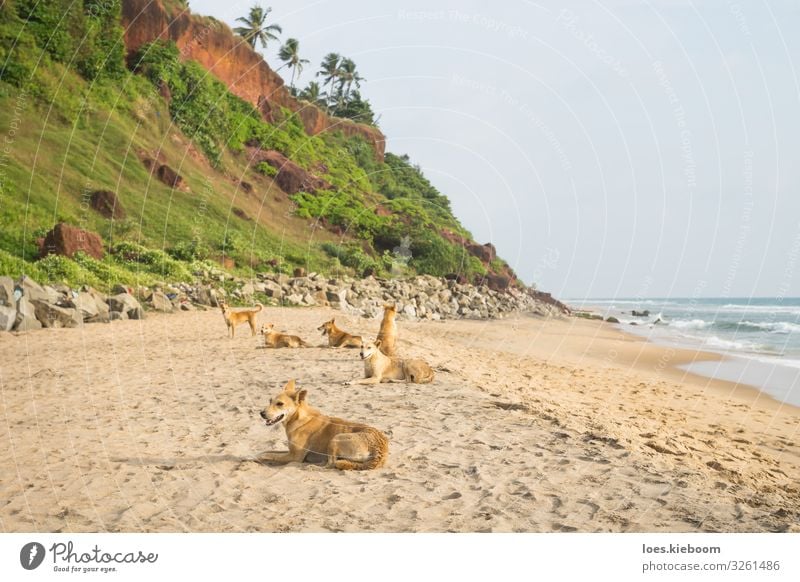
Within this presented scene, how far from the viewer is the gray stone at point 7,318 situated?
17462 mm

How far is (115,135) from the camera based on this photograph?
3859 centimetres

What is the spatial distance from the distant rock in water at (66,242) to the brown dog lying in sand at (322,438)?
21978mm

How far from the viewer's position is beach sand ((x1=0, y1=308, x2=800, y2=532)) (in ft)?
19.7

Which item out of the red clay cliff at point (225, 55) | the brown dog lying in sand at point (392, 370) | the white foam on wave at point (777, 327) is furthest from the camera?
the red clay cliff at point (225, 55)

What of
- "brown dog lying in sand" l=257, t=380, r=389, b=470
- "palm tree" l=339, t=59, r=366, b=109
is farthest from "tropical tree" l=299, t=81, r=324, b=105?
"brown dog lying in sand" l=257, t=380, r=389, b=470

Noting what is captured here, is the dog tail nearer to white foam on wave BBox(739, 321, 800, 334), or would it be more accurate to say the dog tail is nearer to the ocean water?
the ocean water

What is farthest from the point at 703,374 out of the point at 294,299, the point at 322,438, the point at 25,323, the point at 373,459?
the point at 25,323

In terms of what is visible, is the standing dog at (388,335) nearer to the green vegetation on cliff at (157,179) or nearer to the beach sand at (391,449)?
the beach sand at (391,449)

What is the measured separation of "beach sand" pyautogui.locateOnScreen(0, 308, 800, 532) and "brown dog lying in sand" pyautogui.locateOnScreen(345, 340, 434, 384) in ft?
0.95

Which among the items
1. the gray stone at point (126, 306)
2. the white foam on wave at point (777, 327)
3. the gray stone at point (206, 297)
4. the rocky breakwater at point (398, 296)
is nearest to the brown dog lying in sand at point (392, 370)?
the gray stone at point (126, 306)

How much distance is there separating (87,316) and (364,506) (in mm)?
17170

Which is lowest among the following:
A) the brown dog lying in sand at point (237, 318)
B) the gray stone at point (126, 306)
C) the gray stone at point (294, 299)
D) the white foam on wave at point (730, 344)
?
the gray stone at point (126, 306)
